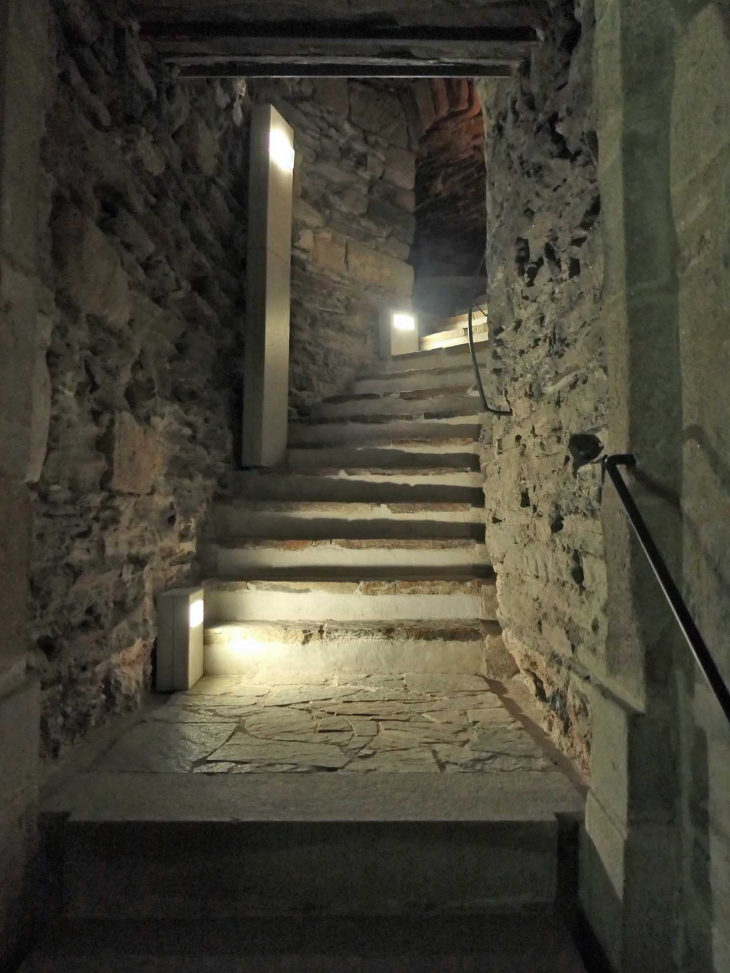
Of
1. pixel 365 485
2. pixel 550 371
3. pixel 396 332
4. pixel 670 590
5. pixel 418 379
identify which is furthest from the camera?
pixel 396 332

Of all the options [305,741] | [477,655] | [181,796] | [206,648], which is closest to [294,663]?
[206,648]

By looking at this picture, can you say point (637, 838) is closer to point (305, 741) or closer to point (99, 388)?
point (305, 741)

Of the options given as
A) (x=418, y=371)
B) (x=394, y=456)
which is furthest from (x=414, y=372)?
(x=394, y=456)

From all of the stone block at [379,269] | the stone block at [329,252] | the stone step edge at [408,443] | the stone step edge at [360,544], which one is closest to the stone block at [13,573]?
the stone step edge at [360,544]

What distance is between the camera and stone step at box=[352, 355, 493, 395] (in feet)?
15.7

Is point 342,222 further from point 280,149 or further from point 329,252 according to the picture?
point 280,149

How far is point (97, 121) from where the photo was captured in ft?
7.37

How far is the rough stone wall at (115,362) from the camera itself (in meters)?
1.98

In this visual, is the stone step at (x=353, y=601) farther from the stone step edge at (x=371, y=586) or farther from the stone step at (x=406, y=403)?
the stone step at (x=406, y=403)

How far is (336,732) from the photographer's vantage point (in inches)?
89.4

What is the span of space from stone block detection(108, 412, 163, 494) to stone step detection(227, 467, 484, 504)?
1097mm

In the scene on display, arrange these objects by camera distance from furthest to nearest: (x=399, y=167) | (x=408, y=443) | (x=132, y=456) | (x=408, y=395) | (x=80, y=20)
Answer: (x=399, y=167), (x=408, y=395), (x=408, y=443), (x=132, y=456), (x=80, y=20)

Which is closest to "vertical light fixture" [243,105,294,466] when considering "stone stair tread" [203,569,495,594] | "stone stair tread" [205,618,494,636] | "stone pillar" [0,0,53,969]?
"stone stair tread" [203,569,495,594]

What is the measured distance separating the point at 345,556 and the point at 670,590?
7.57ft
